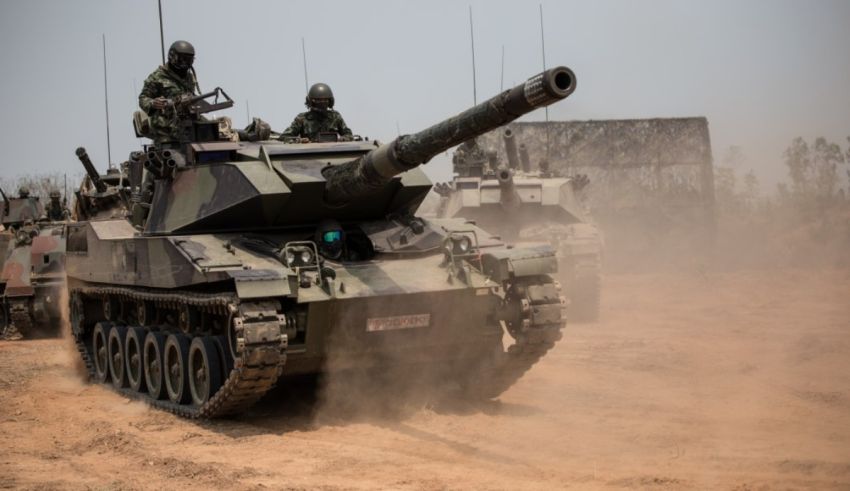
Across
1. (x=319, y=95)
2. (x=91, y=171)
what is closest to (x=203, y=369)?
(x=319, y=95)

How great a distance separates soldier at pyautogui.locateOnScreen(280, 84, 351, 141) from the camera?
13961mm

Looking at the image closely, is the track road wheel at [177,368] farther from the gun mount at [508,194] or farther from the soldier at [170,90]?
the gun mount at [508,194]

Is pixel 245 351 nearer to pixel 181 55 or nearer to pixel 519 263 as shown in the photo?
pixel 519 263

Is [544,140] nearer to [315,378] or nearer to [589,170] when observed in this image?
[589,170]

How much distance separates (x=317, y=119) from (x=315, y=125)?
94 millimetres

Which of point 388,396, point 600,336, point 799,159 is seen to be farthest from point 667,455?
point 799,159

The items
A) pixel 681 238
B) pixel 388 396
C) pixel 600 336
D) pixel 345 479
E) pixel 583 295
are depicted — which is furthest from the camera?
pixel 681 238

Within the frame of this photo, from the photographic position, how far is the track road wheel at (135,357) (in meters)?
12.9

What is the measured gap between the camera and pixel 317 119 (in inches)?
555

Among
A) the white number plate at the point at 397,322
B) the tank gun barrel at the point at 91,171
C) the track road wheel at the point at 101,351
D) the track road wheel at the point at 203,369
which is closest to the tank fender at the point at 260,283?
the white number plate at the point at 397,322

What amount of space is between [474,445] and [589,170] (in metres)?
26.2

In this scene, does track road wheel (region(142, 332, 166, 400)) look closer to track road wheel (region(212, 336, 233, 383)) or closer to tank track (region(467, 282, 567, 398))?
track road wheel (region(212, 336, 233, 383))

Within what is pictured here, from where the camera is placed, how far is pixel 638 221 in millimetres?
33719

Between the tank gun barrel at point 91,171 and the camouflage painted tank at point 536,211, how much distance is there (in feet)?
22.0
